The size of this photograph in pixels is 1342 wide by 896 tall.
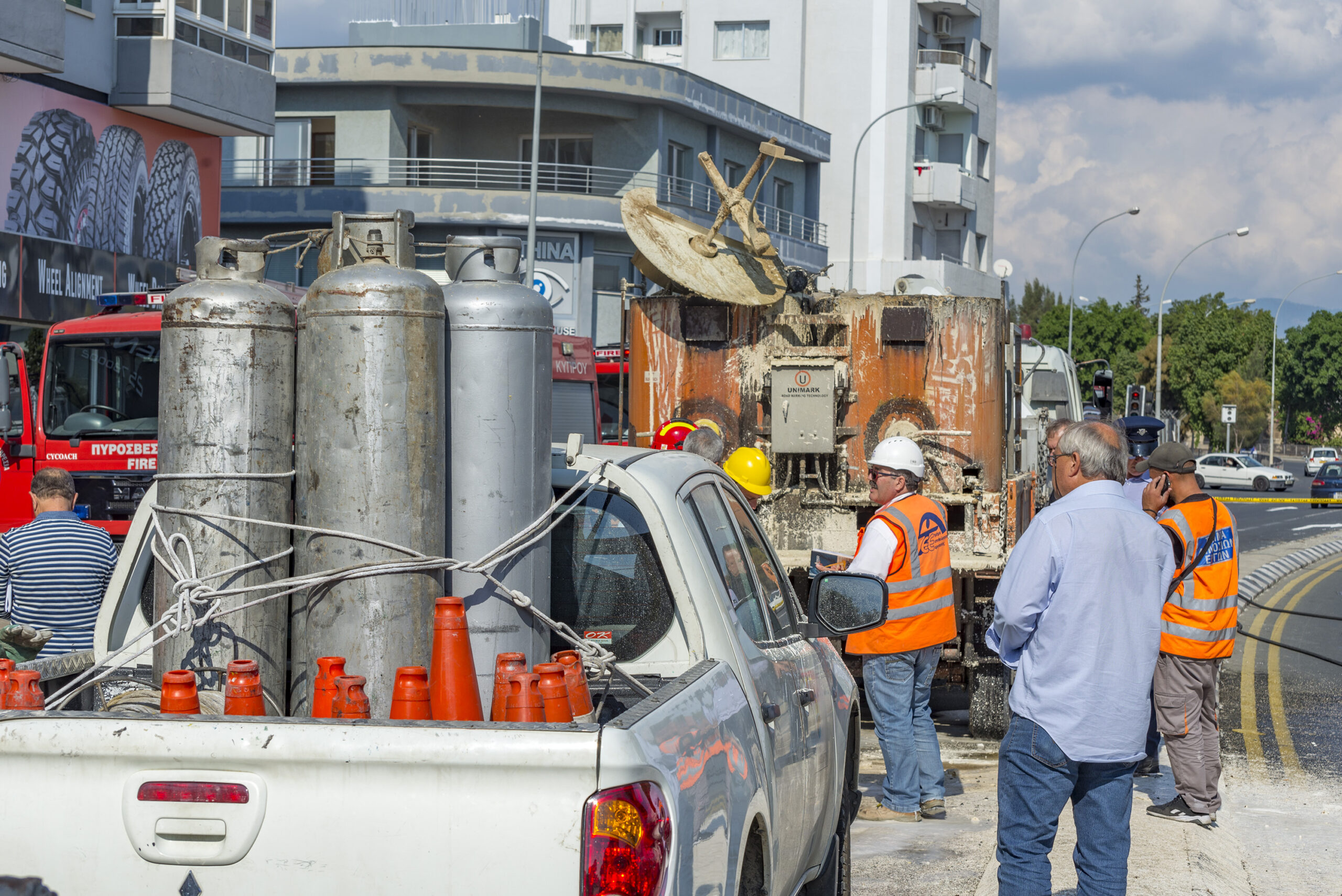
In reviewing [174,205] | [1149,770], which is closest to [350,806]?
[1149,770]

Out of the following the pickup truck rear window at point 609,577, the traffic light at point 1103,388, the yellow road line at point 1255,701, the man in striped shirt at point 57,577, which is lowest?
the yellow road line at point 1255,701

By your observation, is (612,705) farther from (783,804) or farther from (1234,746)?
(1234,746)

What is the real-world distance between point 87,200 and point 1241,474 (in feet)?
134

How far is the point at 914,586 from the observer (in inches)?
267

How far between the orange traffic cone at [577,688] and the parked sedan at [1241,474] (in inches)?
1948

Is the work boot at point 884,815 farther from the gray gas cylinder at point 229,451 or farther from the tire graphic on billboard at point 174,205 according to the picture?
the tire graphic on billboard at point 174,205

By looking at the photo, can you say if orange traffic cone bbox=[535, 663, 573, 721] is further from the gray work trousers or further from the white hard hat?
the gray work trousers

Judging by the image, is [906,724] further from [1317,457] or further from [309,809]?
[1317,457]

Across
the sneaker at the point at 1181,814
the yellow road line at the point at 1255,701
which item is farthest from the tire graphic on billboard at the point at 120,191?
the sneaker at the point at 1181,814

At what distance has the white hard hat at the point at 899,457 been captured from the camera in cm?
690

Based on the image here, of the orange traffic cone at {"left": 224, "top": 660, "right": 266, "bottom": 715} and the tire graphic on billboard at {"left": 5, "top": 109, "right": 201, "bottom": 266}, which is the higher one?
the tire graphic on billboard at {"left": 5, "top": 109, "right": 201, "bottom": 266}

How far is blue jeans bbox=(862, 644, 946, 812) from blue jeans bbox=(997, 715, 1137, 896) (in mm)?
2161

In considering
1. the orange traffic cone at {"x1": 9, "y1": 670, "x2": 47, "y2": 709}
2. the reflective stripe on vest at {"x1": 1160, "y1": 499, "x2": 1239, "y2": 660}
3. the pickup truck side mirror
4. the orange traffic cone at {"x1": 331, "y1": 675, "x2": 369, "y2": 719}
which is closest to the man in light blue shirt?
the pickup truck side mirror

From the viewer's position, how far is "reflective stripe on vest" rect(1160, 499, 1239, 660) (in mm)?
6969
